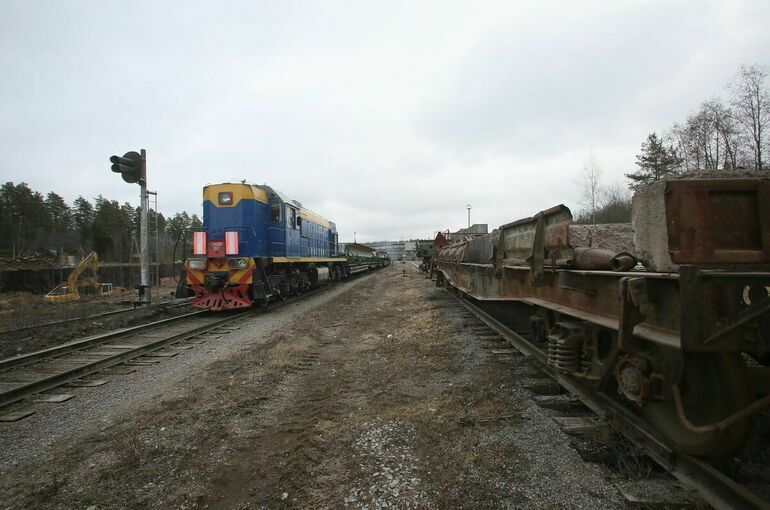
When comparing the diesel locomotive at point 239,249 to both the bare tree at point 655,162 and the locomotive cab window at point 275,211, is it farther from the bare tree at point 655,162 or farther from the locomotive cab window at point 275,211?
the bare tree at point 655,162

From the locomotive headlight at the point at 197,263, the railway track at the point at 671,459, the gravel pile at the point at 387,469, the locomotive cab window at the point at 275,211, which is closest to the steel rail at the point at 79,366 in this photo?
the locomotive headlight at the point at 197,263

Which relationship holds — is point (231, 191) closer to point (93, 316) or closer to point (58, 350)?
point (93, 316)

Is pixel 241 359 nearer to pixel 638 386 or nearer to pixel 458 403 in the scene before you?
pixel 458 403

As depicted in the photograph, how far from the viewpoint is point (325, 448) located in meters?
3.20

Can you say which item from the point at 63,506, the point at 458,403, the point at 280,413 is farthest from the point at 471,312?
the point at 63,506

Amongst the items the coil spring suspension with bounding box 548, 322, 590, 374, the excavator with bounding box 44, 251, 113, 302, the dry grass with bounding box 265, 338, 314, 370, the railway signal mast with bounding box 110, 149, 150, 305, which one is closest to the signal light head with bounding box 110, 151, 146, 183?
the railway signal mast with bounding box 110, 149, 150, 305

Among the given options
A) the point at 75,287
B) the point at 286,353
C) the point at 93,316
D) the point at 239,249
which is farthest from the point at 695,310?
the point at 75,287

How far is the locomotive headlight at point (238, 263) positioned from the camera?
10445 millimetres

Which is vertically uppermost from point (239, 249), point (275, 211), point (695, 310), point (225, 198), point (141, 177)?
point (141, 177)

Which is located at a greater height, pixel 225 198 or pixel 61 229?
pixel 61 229

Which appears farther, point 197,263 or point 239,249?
point 239,249

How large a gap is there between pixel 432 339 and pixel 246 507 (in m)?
4.70

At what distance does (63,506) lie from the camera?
2.55 metres

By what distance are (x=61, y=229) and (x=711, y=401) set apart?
6747 centimetres
